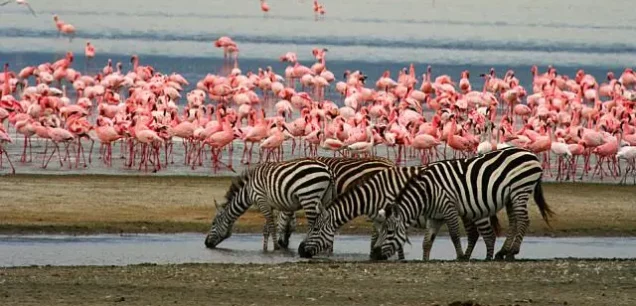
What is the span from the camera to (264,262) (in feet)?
47.3

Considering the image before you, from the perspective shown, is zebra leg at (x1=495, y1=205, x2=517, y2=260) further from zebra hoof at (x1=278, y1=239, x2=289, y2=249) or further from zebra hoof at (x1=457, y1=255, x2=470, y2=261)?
zebra hoof at (x1=278, y1=239, x2=289, y2=249)

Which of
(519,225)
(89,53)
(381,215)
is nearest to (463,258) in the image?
(519,225)

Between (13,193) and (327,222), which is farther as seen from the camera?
(13,193)

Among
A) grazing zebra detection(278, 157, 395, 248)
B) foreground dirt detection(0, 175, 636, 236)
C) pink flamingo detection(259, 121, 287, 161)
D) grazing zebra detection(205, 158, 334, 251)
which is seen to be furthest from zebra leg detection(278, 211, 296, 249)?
pink flamingo detection(259, 121, 287, 161)

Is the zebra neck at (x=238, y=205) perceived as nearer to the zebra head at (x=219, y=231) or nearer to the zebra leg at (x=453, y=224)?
the zebra head at (x=219, y=231)

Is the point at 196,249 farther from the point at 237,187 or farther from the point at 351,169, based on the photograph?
the point at 351,169

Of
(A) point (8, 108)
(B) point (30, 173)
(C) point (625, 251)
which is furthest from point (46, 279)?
(A) point (8, 108)

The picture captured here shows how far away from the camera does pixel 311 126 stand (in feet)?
76.2

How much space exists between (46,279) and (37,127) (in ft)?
34.7

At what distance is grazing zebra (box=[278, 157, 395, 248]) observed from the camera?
15.3 meters

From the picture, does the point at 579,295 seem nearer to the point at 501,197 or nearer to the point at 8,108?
the point at 501,197

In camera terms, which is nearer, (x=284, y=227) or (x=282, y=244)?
(x=282, y=244)

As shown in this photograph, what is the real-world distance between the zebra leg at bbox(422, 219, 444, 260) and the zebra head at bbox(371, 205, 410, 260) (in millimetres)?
227

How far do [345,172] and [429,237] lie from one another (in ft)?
4.68
